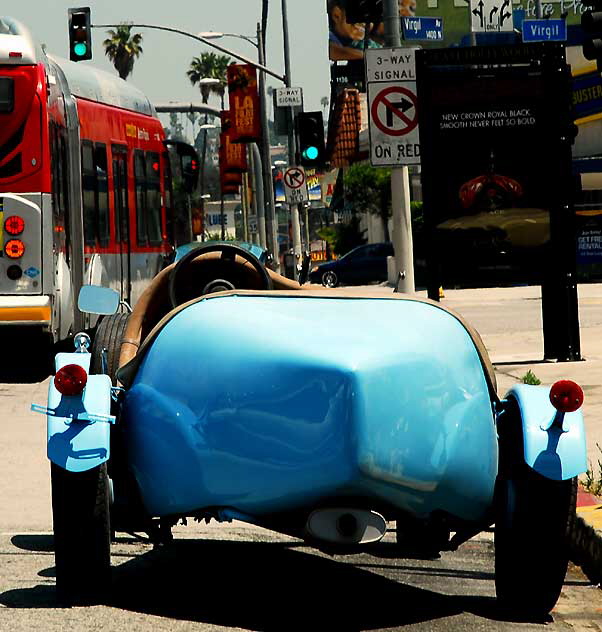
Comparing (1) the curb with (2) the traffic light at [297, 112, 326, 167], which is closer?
(1) the curb

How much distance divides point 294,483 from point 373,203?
57.1 meters

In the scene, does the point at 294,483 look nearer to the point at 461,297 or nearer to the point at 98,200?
the point at 98,200

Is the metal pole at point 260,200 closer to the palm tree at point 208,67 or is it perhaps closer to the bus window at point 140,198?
the bus window at point 140,198

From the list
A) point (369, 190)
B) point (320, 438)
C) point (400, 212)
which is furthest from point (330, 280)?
point (369, 190)

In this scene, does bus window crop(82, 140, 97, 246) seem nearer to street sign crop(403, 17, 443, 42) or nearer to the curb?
the curb

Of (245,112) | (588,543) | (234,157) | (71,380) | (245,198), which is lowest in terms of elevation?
(588,543)

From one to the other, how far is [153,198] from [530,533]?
17124 mm

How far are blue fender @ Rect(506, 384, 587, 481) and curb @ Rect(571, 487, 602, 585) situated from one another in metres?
1.11

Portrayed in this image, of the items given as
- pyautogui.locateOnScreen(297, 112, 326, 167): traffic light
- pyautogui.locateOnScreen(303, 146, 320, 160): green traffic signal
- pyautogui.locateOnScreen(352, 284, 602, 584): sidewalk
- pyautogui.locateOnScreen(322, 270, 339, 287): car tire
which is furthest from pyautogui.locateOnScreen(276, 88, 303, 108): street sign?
pyautogui.locateOnScreen(322, 270, 339, 287): car tire

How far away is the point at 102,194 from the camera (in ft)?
64.3

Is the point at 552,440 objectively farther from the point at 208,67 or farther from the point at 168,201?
the point at 208,67

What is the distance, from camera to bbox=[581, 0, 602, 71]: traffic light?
13.0 m

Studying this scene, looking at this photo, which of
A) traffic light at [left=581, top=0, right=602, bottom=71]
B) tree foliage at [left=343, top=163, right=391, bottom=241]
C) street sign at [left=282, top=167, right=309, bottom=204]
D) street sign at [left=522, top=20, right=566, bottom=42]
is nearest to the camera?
traffic light at [left=581, top=0, right=602, bottom=71]

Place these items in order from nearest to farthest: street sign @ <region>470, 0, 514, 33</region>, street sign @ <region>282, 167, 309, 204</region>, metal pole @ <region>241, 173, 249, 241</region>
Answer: street sign @ <region>282, 167, 309, 204</region>, street sign @ <region>470, 0, 514, 33</region>, metal pole @ <region>241, 173, 249, 241</region>
